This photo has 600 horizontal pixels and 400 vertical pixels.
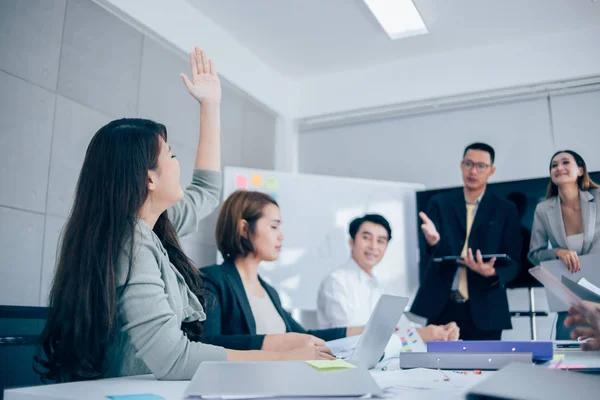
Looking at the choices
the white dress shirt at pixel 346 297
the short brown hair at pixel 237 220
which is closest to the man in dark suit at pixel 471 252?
the white dress shirt at pixel 346 297

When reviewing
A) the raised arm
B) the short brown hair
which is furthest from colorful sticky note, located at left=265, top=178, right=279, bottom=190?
the raised arm

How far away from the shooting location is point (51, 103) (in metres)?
2.57

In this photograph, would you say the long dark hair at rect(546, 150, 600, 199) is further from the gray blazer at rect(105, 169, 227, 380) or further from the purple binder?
the gray blazer at rect(105, 169, 227, 380)

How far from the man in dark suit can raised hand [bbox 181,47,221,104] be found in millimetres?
2193

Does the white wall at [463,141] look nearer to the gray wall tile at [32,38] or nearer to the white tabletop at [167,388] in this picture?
the gray wall tile at [32,38]

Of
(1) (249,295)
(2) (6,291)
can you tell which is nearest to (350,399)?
(1) (249,295)

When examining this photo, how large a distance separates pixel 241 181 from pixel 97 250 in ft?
8.87

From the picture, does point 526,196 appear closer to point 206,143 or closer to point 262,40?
point 262,40

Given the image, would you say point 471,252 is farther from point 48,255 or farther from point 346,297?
point 48,255

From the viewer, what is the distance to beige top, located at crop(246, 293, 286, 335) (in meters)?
2.06

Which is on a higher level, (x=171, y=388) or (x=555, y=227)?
(x=555, y=227)

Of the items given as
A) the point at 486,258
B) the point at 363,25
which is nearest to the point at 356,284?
the point at 486,258

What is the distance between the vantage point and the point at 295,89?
479 centimetres

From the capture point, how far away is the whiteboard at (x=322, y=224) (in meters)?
3.79
